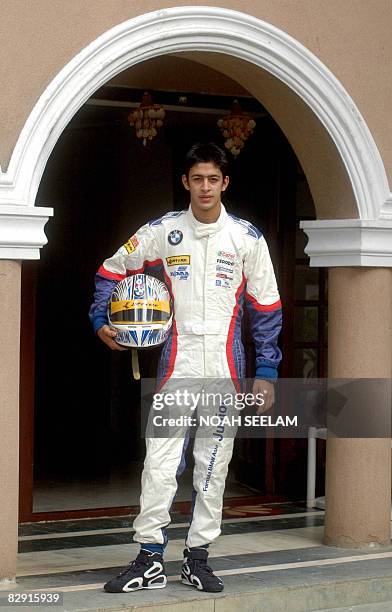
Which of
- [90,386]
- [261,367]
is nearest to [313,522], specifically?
[261,367]

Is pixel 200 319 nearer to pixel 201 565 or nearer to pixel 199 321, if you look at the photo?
pixel 199 321

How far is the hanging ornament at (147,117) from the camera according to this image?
Answer: 28.6 ft

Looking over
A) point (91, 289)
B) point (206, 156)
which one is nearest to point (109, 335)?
point (206, 156)

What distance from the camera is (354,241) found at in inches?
300

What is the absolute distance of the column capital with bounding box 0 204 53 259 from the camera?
6343 mm

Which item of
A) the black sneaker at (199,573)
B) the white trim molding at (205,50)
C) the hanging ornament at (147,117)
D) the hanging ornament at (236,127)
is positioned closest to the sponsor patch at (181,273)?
the white trim molding at (205,50)

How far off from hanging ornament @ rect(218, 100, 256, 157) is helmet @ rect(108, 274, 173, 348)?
2.88 metres

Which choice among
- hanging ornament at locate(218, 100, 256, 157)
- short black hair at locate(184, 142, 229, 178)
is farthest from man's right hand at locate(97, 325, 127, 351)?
hanging ornament at locate(218, 100, 256, 157)

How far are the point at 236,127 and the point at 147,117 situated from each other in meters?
0.66

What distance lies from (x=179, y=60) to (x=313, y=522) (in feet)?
9.80

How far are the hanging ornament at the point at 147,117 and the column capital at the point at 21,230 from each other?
242 centimetres

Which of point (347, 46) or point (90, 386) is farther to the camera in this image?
point (90, 386)

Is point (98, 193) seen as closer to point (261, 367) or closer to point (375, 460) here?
point (375, 460)

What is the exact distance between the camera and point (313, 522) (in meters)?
8.66
